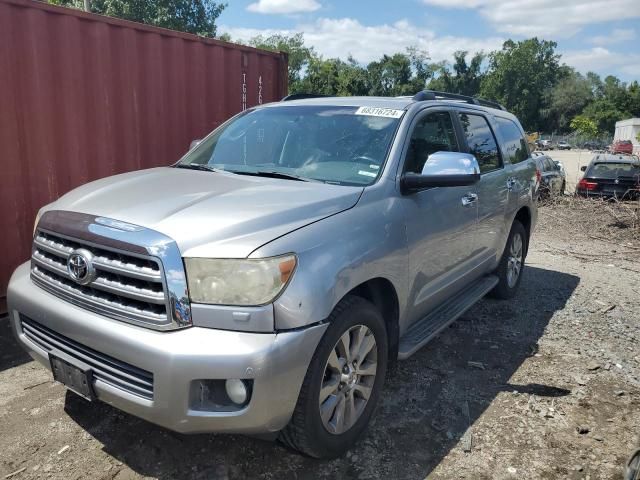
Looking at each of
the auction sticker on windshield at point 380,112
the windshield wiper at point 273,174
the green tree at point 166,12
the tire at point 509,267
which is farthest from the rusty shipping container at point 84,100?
the green tree at point 166,12

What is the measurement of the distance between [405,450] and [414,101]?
2.26 metres

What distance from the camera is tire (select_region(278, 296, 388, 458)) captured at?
2.38 metres

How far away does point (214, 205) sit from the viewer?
2516mm

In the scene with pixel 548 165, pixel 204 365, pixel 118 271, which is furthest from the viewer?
pixel 548 165

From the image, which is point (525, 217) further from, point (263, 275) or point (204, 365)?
point (204, 365)

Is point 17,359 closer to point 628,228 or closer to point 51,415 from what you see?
point 51,415

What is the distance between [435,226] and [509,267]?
2.28m

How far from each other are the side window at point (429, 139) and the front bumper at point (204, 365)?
4.81ft

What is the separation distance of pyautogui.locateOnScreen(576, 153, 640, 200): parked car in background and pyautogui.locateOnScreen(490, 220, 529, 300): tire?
7271mm

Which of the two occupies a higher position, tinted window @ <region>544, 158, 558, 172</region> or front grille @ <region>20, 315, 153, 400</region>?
front grille @ <region>20, 315, 153, 400</region>

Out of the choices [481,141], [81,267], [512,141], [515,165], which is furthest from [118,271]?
[512,141]

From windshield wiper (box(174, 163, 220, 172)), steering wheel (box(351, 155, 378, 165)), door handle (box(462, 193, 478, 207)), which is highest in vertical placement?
steering wheel (box(351, 155, 378, 165))

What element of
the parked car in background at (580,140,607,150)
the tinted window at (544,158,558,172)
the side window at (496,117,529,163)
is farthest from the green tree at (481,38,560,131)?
the side window at (496,117,529,163)

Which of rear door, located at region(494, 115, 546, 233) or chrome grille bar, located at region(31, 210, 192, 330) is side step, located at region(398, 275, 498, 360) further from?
chrome grille bar, located at region(31, 210, 192, 330)
